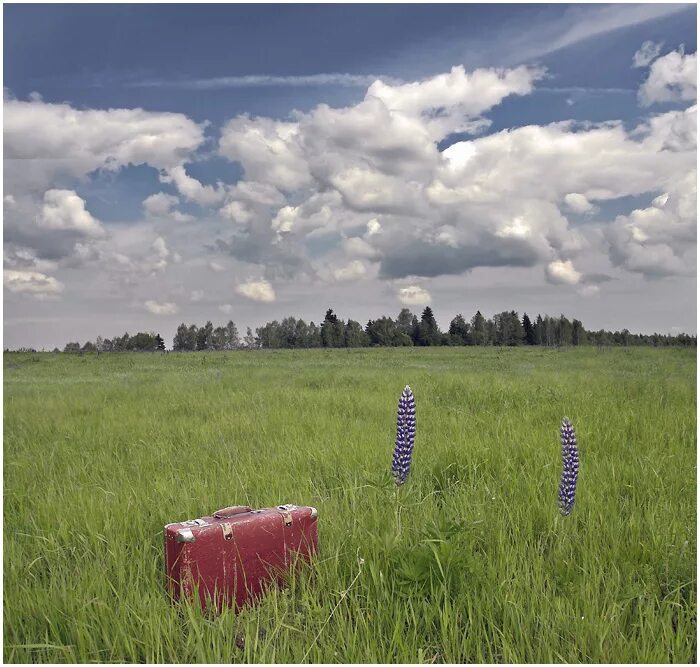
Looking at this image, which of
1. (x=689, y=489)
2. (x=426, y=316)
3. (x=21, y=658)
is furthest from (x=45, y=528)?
(x=426, y=316)

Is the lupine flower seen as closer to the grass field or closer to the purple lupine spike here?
the grass field

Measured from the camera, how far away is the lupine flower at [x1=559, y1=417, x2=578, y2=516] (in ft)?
11.8

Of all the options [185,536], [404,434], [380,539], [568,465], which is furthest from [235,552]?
[568,465]

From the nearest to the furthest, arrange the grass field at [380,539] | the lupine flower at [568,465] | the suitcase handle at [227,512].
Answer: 1. the grass field at [380,539]
2. the suitcase handle at [227,512]
3. the lupine flower at [568,465]

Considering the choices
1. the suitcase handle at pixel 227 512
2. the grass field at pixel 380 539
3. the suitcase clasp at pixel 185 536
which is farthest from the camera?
the suitcase handle at pixel 227 512

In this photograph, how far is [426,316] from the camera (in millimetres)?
66375

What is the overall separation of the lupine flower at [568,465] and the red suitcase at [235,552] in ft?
5.08

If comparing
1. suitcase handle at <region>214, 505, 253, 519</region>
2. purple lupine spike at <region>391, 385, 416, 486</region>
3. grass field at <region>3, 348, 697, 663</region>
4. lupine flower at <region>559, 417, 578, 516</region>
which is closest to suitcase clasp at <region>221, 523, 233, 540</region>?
suitcase handle at <region>214, 505, 253, 519</region>

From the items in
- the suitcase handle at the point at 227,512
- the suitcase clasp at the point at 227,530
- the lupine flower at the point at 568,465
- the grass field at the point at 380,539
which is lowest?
the grass field at the point at 380,539

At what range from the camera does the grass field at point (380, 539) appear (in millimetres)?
2904

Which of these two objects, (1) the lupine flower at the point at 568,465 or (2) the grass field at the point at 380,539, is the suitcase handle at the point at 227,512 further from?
(1) the lupine flower at the point at 568,465

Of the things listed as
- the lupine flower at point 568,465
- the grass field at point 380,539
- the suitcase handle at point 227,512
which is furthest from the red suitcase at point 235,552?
the lupine flower at point 568,465

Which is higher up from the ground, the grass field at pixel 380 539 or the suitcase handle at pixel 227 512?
the suitcase handle at pixel 227 512

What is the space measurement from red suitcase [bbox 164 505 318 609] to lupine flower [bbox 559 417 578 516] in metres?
1.55
